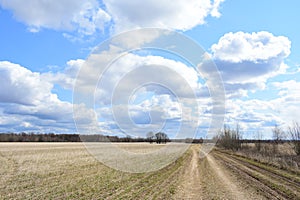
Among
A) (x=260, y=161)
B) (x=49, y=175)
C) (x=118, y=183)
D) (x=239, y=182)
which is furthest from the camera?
(x=260, y=161)

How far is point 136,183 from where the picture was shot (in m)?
16.8

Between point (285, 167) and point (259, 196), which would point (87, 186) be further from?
point (285, 167)

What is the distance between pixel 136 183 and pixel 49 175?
6773 mm

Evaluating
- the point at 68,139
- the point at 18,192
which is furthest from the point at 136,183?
the point at 68,139

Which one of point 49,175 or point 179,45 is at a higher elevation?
point 179,45

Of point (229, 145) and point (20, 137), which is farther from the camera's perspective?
point (20, 137)

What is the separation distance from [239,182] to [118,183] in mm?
7180

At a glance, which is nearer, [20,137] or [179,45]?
[179,45]

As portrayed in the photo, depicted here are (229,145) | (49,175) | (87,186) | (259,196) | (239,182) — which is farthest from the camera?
(229,145)

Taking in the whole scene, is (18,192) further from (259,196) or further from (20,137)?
(20,137)

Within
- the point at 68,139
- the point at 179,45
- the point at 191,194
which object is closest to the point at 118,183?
the point at 191,194

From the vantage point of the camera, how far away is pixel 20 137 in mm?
130875

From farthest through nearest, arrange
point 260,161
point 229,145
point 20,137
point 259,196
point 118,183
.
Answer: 1. point 20,137
2. point 229,145
3. point 260,161
4. point 118,183
5. point 259,196

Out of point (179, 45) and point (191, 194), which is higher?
point (179, 45)
